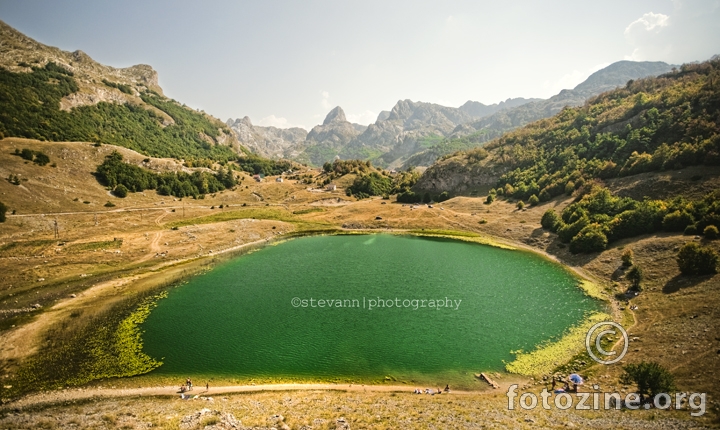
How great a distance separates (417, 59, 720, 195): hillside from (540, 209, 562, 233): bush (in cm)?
2312

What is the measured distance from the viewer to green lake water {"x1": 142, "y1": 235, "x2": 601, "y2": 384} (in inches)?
1414

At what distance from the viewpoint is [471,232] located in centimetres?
9962

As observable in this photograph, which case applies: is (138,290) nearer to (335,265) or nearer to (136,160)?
(335,265)

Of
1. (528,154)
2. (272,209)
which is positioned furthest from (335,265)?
(528,154)

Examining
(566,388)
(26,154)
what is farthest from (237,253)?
(26,154)

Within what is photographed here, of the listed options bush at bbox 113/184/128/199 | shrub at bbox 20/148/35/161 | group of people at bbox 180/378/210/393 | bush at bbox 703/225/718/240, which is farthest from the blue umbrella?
shrub at bbox 20/148/35/161

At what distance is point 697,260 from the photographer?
150ft

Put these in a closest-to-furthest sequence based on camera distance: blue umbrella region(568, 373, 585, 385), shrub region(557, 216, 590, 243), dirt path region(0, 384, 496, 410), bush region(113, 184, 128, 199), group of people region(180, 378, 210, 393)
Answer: blue umbrella region(568, 373, 585, 385) < dirt path region(0, 384, 496, 410) < group of people region(180, 378, 210, 393) < shrub region(557, 216, 590, 243) < bush region(113, 184, 128, 199)

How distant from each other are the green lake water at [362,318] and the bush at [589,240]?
7.61 m

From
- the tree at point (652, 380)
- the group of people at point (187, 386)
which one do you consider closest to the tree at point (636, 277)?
the tree at point (652, 380)

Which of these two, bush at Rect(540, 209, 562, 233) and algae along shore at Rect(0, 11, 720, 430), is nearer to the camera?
algae along shore at Rect(0, 11, 720, 430)

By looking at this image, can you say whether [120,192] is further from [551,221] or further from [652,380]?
[652,380]

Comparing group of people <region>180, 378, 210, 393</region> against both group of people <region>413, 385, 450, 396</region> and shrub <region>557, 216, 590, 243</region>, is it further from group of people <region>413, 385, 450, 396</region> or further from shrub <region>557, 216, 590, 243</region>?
shrub <region>557, 216, 590, 243</region>

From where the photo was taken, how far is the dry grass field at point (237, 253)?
993 inches
